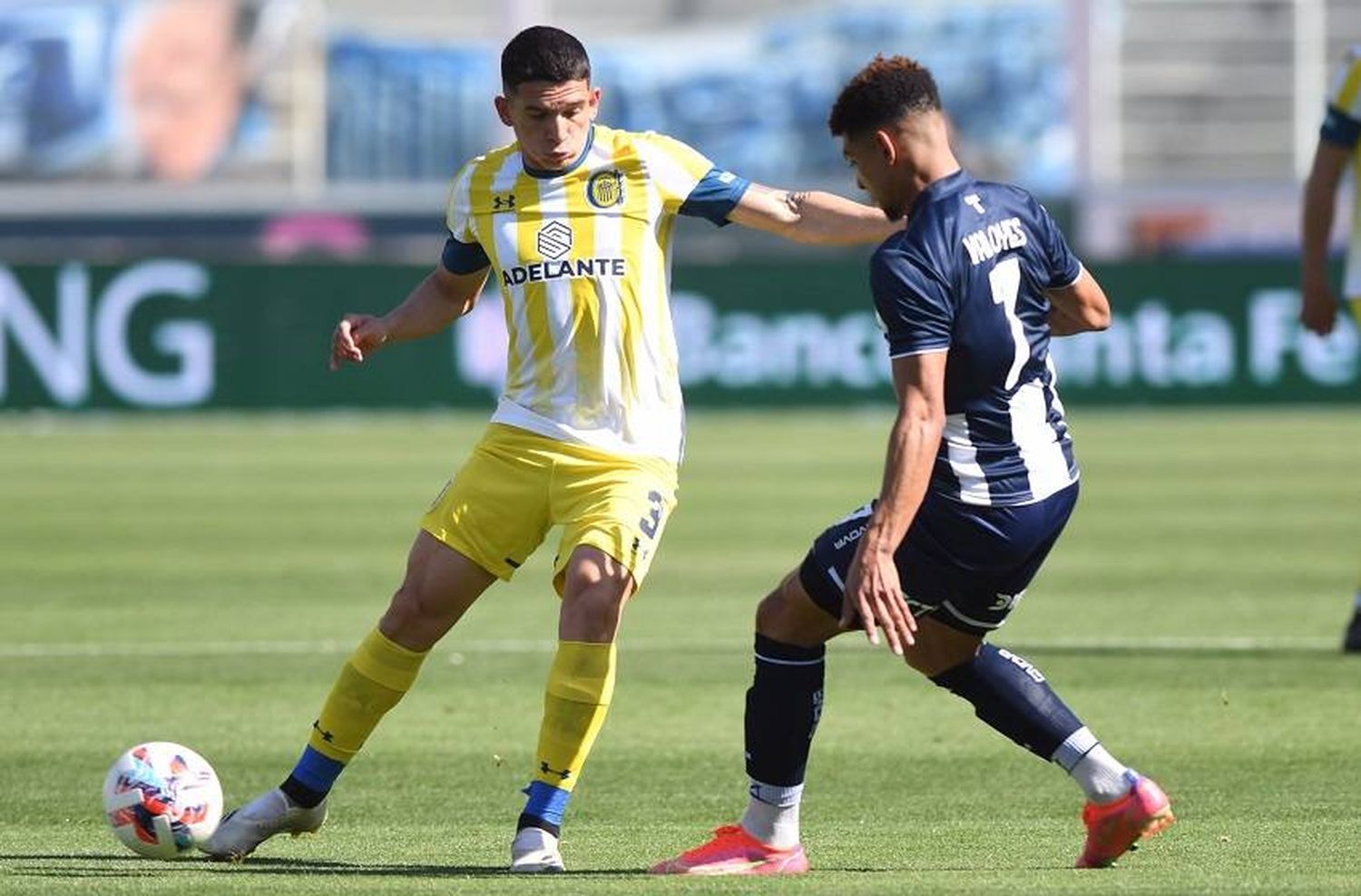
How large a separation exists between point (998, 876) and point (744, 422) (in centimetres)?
2068

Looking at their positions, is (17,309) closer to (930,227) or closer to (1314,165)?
(1314,165)

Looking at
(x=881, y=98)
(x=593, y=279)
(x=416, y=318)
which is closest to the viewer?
(x=881, y=98)

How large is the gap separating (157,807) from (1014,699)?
2261mm

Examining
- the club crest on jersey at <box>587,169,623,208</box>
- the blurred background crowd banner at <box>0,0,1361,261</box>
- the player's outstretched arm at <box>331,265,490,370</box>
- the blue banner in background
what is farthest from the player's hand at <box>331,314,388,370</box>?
the blue banner in background

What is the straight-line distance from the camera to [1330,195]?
397 inches

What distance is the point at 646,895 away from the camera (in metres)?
5.89

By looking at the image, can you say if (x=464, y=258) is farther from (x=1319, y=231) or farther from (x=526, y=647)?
(x=526, y=647)

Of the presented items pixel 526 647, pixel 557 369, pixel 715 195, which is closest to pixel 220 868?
pixel 557 369

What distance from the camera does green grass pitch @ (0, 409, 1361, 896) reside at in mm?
6566

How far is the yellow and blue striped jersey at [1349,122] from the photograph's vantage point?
992 cm

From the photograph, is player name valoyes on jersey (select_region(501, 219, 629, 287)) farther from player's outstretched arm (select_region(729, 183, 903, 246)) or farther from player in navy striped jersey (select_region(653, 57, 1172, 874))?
player in navy striped jersey (select_region(653, 57, 1172, 874))

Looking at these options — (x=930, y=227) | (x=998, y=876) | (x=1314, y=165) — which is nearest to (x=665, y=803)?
(x=998, y=876)

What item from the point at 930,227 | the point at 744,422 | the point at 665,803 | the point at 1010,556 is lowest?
the point at 744,422

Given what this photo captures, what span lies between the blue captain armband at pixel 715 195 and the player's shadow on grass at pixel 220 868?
183cm
